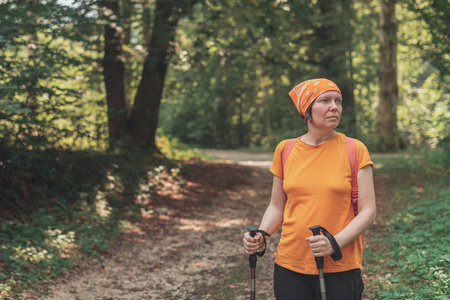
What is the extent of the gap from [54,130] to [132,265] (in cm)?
281

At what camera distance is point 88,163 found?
958cm

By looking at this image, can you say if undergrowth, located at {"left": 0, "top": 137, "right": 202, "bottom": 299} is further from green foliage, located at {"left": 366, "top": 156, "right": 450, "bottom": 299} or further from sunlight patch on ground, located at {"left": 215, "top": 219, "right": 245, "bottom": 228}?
green foliage, located at {"left": 366, "top": 156, "right": 450, "bottom": 299}

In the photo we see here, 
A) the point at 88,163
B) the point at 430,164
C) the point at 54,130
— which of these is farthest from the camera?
the point at 430,164

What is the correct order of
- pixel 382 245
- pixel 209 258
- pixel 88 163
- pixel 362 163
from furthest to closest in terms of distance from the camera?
pixel 88 163 < pixel 209 258 < pixel 382 245 < pixel 362 163

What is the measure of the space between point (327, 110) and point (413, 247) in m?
3.90

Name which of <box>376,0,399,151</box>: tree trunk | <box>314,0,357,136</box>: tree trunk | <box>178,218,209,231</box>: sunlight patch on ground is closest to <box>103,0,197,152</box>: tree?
<box>178,218,209,231</box>: sunlight patch on ground

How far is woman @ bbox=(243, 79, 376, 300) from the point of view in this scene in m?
2.35

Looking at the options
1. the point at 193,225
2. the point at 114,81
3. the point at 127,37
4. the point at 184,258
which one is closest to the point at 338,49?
the point at 127,37

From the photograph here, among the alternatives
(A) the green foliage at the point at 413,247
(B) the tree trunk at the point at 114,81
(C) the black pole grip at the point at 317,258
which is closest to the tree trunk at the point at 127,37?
(B) the tree trunk at the point at 114,81

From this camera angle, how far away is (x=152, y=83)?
1267cm

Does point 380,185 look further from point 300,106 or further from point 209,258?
point 300,106

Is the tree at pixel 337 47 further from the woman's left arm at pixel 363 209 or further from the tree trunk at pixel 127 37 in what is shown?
the woman's left arm at pixel 363 209

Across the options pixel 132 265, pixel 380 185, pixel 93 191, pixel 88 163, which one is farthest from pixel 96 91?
pixel 380 185

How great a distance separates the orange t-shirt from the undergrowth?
12.5 ft
